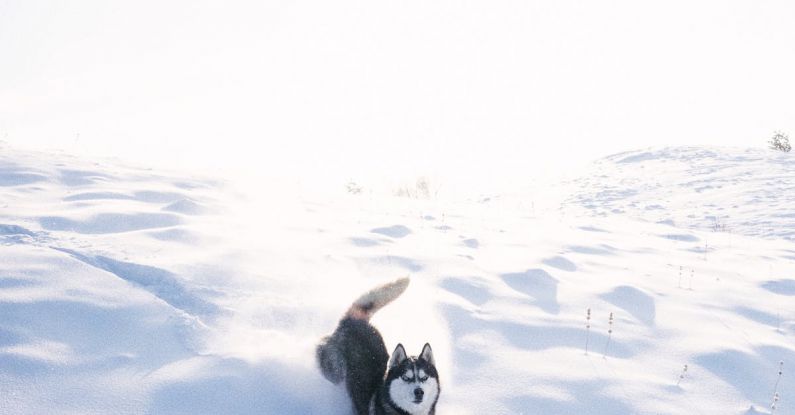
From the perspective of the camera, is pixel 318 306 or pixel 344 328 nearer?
pixel 344 328

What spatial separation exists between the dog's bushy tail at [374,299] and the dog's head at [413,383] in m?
0.55

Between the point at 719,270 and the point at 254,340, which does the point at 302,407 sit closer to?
the point at 254,340

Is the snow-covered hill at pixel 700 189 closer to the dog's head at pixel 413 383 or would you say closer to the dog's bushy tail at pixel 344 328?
the dog's bushy tail at pixel 344 328

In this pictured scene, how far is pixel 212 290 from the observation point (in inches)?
164

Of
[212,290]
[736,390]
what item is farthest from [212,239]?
[736,390]

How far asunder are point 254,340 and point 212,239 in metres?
2.08

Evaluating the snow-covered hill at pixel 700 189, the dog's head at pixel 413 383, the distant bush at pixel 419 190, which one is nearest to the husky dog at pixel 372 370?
the dog's head at pixel 413 383

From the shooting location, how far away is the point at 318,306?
167 inches

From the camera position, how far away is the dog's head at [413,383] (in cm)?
326

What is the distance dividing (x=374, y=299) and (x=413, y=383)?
870mm

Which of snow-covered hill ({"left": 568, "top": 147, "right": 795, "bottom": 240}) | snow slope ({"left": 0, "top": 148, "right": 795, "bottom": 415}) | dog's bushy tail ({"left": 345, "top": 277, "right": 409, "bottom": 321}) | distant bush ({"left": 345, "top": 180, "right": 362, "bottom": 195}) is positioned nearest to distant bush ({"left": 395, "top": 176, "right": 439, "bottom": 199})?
distant bush ({"left": 345, "top": 180, "right": 362, "bottom": 195})

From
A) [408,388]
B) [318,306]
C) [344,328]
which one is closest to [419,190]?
[318,306]

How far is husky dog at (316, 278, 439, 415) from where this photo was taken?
3.30 metres

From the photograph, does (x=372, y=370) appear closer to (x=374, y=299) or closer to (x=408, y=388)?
(x=408, y=388)
